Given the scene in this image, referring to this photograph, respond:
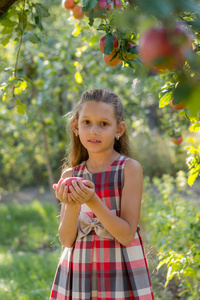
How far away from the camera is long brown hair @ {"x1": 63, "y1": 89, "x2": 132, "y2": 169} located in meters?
1.56

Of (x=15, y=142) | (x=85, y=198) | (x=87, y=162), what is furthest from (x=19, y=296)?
(x=15, y=142)

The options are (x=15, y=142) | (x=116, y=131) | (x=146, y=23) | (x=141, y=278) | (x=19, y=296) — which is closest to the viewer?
(x=146, y=23)

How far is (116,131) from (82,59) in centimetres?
223

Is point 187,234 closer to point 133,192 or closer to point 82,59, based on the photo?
point 133,192

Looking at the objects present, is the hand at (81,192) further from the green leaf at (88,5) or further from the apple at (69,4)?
the apple at (69,4)

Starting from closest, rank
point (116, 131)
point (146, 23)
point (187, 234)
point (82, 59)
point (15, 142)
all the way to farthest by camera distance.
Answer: point (146, 23) < point (116, 131) < point (187, 234) < point (82, 59) < point (15, 142)

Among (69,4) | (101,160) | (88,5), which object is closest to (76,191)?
(101,160)

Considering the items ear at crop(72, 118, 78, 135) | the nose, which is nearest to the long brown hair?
ear at crop(72, 118, 78, 135)

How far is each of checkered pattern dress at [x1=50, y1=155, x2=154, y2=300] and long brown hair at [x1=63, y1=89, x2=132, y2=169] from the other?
0.76 ft

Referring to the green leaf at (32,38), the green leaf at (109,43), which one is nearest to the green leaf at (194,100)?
the green leaf at (109,43)

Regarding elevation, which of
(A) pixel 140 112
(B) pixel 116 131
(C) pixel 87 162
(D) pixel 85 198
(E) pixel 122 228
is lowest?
(E) pixel 122 228

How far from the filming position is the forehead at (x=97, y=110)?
1.49 meters

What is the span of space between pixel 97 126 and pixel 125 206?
30 cm

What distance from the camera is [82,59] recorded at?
3658 millimetres
